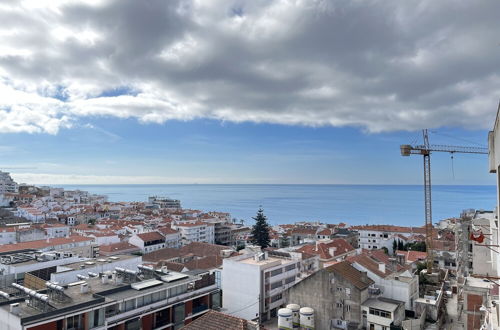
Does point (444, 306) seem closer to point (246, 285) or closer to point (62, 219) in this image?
point (246, 285)

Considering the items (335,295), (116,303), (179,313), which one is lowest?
(179,313)

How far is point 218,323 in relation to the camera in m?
15.0

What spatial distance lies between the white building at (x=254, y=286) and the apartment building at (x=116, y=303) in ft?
10.8

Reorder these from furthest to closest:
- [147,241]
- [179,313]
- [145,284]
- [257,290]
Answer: [147,241] < [257,290] < [179,313] < [145,284]

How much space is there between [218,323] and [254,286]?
1468cm

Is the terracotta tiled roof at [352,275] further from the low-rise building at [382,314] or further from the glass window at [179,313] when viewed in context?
the glass window at [179,313]

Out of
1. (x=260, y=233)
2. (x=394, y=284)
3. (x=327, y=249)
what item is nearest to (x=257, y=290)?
(x=394, y=284)

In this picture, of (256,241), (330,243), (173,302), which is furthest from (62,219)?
(173,302)

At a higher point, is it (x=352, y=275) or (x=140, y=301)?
(x=352, y=275)

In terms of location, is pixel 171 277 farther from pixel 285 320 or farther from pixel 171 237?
pixel 171 237


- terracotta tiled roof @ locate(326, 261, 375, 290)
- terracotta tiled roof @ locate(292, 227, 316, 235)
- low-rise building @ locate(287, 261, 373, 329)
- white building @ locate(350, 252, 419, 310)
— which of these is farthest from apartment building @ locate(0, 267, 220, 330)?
terracotta tiled roof @ locate(292, 227, 316, 235)

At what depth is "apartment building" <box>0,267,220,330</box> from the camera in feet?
57.9

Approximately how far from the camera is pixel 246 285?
2961 cm

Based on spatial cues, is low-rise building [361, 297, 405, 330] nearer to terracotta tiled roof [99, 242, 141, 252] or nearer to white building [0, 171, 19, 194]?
terracotta tiled roof [99, 242, 141, 252]
